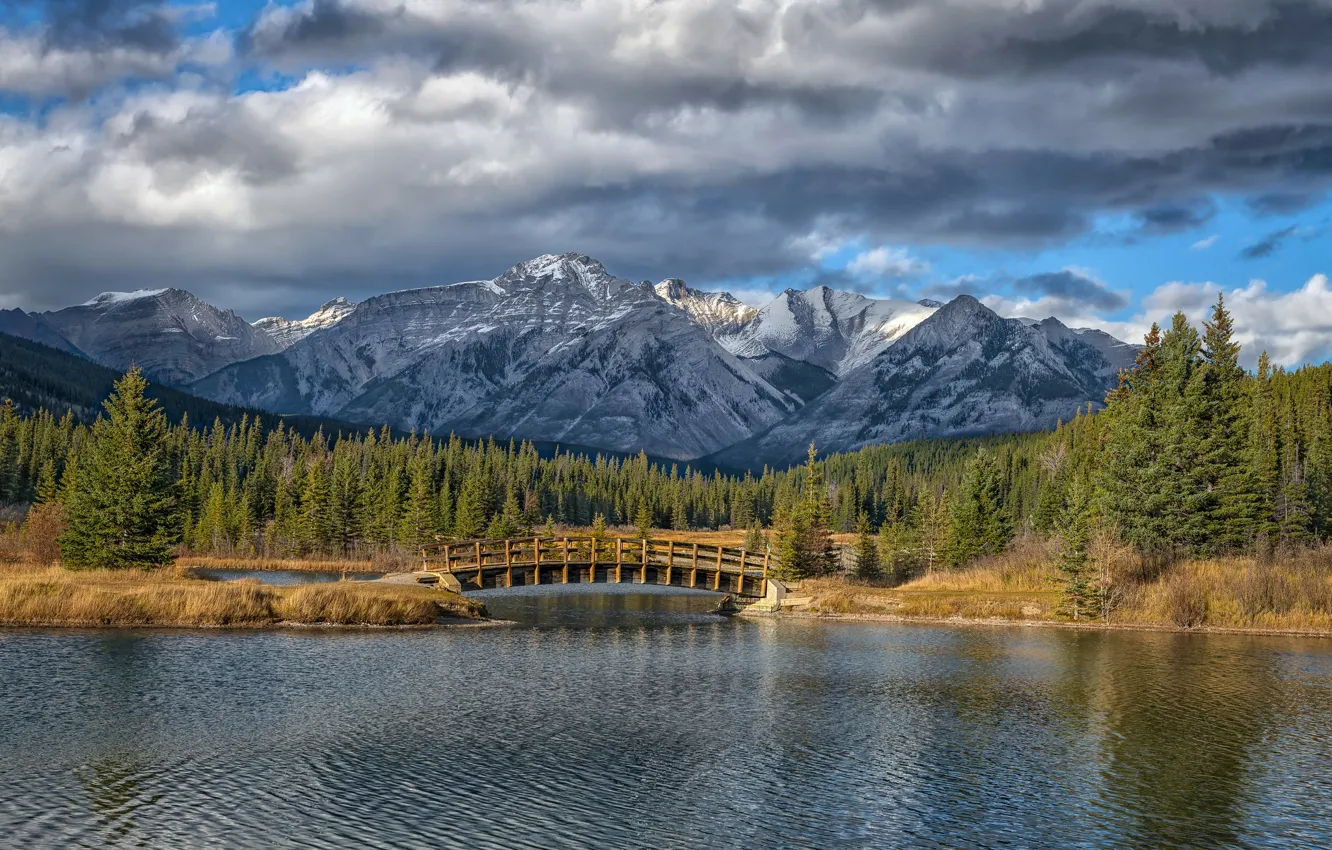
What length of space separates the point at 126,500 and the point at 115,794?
49597mm

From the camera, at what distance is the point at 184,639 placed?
53.9 meters

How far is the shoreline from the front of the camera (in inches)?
2650

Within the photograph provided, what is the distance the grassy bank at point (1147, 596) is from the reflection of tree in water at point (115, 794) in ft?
182

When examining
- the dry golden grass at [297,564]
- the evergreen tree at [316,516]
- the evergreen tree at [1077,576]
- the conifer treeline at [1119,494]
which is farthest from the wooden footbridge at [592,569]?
the evergreen tree at [316,516]

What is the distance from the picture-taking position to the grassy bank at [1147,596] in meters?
69.0

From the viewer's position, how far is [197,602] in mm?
59688

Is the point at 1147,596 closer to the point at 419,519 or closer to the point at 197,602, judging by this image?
the point at 197,602

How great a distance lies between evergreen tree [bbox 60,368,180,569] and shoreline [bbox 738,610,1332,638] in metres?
40.8

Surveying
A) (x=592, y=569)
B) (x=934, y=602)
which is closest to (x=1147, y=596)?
(x=934, y=602)

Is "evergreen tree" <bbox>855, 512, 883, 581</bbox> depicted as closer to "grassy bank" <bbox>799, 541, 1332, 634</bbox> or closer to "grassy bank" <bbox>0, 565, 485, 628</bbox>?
"grassy bank" <bbox>799, 541, 1332, 634</bbox>

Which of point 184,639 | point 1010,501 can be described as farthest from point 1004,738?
point 1010,501

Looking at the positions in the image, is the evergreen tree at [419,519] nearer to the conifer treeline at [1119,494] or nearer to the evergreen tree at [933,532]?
the conifer treeline at [1119,494]

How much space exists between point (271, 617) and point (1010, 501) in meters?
→ 147

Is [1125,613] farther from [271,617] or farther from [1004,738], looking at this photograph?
[271,617]
